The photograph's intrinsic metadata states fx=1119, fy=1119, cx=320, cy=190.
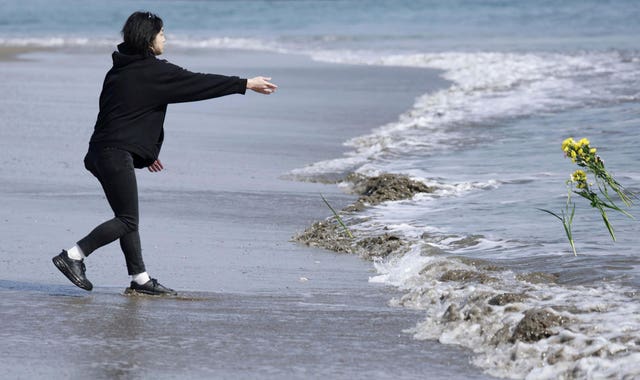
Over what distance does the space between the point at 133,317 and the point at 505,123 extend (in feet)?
32.9

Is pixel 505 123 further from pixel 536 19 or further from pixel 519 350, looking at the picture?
pixel 536 19

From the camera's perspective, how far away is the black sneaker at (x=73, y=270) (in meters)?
5.74

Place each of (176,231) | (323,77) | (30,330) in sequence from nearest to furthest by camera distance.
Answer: (30,330) < (176,231) < (323,77)

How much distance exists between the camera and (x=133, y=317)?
529cm

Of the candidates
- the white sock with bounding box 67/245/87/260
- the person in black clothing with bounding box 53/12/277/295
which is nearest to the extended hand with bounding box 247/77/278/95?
the person in black clothing with bounding box 53/12/277/295

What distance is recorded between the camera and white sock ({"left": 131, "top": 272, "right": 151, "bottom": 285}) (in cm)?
582

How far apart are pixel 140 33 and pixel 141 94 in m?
0.31

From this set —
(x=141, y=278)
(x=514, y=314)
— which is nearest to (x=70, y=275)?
(x=141, y=278)

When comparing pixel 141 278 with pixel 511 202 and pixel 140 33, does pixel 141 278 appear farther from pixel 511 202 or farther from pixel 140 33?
pixel 511 202

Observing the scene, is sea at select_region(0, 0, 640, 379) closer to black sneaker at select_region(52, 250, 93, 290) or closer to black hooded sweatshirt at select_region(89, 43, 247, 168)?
black hooded sweatshirt at select_region(89, 43, 247, 168)

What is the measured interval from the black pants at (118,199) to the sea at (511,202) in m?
1.42

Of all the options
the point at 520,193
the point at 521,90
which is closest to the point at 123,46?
the point at 520,193

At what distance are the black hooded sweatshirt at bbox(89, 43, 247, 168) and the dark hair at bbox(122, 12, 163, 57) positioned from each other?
4 centimetres

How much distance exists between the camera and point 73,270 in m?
5.75
